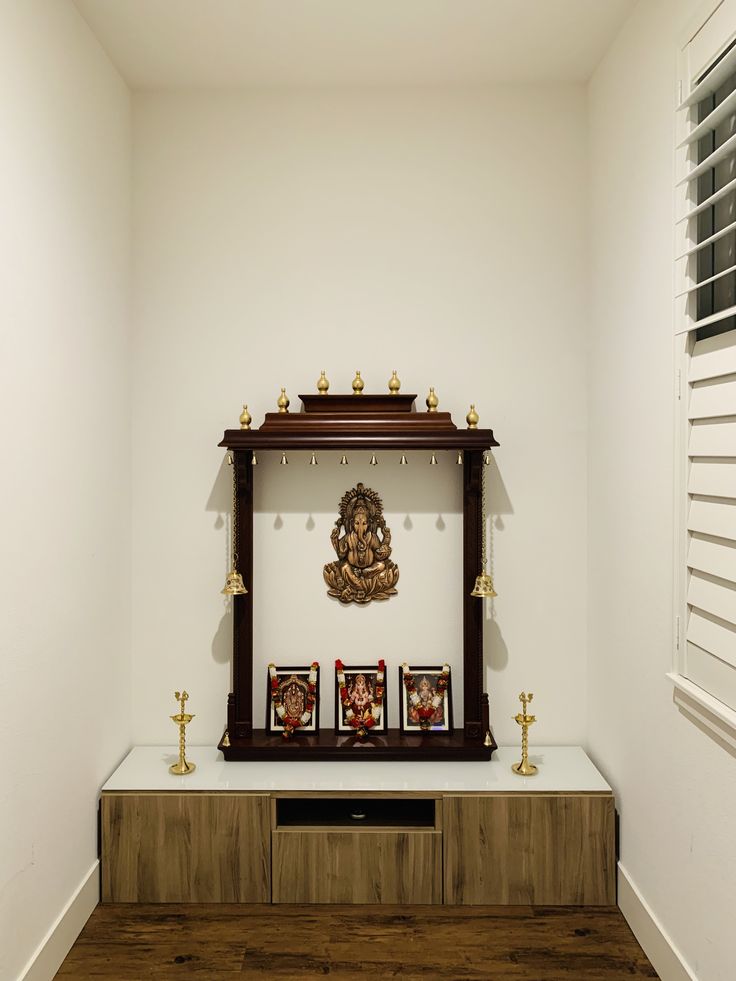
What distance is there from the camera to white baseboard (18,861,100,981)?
209cm

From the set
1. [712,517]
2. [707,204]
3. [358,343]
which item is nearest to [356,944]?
[712,517]

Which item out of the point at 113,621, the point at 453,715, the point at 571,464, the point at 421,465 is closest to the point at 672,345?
the point at 571,464

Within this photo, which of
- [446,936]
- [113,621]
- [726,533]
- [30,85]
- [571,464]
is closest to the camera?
[726,533]

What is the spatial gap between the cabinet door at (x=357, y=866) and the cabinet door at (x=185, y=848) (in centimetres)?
8

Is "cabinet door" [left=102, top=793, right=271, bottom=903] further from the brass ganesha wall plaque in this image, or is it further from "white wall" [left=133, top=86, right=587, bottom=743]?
the brass ganesha wall plaque

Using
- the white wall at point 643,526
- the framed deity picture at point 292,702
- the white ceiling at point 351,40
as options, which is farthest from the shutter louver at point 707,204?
the framed deity picture at point 292,702

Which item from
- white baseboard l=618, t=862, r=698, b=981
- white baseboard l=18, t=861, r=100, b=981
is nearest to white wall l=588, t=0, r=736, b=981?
white baseboard l=618, t=862, r=698, b=981

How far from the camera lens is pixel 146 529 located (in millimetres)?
2971

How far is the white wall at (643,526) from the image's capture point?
1939mm

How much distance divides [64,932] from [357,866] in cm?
90

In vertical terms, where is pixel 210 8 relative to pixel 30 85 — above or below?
above

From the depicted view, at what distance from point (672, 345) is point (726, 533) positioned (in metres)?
0.60

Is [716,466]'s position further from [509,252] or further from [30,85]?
[30,85]

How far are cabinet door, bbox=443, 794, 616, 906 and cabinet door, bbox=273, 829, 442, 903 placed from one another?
0.23ft
